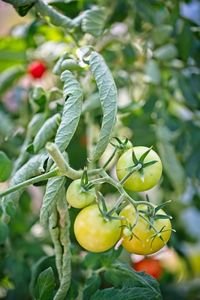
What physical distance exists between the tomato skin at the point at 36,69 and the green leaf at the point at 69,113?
53 cm

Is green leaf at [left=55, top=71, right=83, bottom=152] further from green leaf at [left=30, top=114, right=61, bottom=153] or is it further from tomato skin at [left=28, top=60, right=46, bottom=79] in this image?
tomato skin at [left=28, top=60, right=46, bottom=79]

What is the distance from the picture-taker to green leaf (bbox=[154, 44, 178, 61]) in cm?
99

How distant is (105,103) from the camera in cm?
53

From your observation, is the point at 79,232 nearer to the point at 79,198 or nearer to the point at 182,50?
the point at 79,198

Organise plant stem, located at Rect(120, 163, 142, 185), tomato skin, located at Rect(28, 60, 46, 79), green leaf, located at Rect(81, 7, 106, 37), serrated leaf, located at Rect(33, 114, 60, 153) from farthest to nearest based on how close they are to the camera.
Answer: tomato skin, located at Rect(28, 60, 46, 79) → green leaf, located at Rect(81, 7, 106, 37) → serrated leaf, located at Rect(33, 114, 60, 153) → plant stem, located at Rect(120, 163, 142, 185)

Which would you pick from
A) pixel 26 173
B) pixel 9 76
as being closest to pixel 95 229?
pixel 26 173

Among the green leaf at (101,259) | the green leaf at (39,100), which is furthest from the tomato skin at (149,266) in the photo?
the green leaf at (39,100)

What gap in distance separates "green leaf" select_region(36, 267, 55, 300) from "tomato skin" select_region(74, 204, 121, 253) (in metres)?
0.08

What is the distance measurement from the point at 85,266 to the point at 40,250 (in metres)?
0.19

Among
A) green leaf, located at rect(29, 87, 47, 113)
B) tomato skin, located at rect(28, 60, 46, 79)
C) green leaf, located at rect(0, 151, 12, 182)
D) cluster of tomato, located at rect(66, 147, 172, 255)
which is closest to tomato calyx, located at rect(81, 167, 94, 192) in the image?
cluster of tomato, located at rect(66, 147, 172, 255)

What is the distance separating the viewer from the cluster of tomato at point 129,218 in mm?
513

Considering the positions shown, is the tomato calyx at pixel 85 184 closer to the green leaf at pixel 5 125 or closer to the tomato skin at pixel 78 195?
the tomato skin at pixel 78 195

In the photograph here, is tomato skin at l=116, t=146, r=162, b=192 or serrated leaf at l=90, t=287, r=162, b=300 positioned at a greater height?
tomato skin at l=116, t=146, r=162, b=192

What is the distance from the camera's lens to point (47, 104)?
749mm
